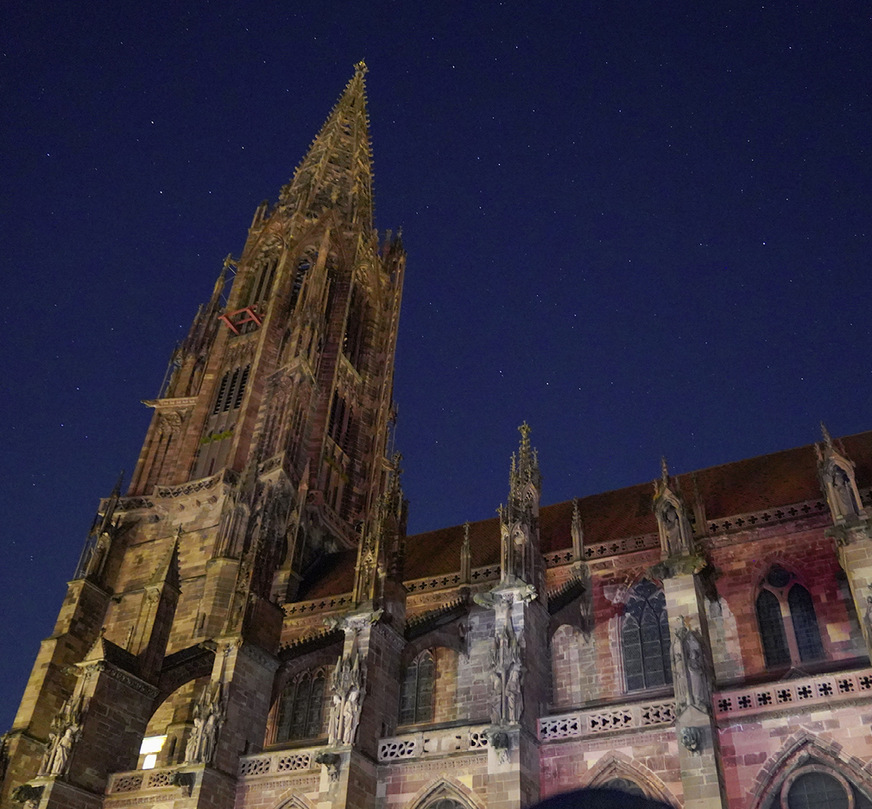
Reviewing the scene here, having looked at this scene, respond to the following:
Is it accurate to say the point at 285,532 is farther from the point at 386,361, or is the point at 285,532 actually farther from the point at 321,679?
the point at 386,361

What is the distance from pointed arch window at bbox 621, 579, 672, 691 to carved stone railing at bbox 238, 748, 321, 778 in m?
7.22

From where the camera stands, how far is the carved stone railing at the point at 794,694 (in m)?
15.2

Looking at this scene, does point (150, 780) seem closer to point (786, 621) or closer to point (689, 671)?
point (689, 671)

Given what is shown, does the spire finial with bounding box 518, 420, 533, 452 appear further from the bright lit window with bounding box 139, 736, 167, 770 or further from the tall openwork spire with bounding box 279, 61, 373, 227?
the tall openwork spire with bounding box 279, 61, 373, 227

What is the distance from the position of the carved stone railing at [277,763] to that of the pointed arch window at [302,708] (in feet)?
9.59

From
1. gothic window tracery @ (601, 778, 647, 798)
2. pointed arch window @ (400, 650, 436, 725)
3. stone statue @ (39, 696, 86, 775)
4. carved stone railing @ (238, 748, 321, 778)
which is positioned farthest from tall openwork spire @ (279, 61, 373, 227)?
gothic window tracery @ (601, 778, 647, 798)

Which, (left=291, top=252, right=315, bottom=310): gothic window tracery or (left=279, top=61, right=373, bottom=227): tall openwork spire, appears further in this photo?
(left=279, top=61, right=373, bottom=227): tall openwork spire

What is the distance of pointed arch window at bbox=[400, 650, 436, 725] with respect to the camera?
21.3 metres

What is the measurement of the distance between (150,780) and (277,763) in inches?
123

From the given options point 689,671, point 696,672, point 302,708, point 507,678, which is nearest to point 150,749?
point 302,708

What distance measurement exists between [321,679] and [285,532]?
20.8 feet

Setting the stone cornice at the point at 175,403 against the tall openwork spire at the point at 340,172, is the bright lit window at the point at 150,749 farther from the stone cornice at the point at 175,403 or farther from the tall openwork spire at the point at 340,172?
the tall openwork spire at the point at 340,172

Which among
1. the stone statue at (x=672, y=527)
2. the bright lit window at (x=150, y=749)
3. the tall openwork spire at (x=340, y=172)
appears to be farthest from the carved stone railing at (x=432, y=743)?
the tall openwork spire at (x=340, y=172)

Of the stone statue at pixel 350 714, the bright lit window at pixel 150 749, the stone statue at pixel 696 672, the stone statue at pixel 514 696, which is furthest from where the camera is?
the bright lit window at pixel 150 749
